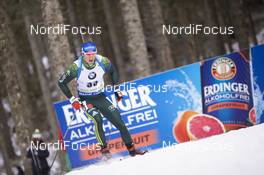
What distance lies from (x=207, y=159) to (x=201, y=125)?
332 centimetres

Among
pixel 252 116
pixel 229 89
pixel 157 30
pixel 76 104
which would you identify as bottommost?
pixel 252 116

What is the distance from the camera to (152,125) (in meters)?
10.4

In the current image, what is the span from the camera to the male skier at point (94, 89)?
852 cm

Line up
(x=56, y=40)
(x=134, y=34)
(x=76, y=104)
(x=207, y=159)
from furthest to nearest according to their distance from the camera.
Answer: (x=134, y=34) < (x=56, y=40) < (x=76, y=104) < (x=207, y=159)

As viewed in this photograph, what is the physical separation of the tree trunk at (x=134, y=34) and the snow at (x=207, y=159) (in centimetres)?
650

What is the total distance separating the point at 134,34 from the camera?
1416cm

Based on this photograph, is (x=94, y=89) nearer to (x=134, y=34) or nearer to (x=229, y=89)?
(x=229, y=89)

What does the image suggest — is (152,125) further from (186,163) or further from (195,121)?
(186,163)

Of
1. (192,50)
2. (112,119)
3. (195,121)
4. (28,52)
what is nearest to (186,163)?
(112,119)

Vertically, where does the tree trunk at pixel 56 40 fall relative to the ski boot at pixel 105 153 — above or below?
above

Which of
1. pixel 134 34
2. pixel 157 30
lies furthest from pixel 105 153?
pixel 157 30

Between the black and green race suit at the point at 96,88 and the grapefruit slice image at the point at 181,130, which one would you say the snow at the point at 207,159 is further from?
the grapefruit slice image at the point at 181,130

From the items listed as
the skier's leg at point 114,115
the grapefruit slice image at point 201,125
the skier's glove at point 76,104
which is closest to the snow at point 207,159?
the skier's leg at point 114,115

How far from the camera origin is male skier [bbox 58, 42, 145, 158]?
28.0ft
